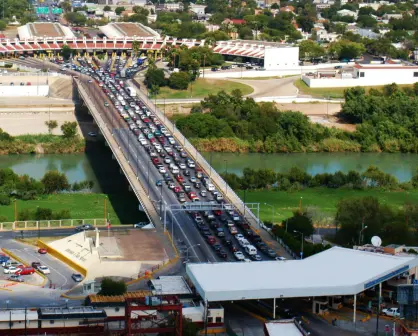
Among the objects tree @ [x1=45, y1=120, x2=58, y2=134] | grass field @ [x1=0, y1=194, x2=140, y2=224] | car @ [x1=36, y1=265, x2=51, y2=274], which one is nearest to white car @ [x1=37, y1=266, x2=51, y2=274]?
car @ [x1=36, y1=265, x2=51, y2=274]

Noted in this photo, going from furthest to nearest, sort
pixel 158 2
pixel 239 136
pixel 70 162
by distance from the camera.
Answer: pixel 158 2
pixel 239 136
pixel 70 162

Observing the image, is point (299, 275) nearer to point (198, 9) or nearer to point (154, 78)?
point (154, 78)

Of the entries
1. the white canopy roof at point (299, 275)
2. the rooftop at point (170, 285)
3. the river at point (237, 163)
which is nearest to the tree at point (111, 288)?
the rooftop at point (170, 285)

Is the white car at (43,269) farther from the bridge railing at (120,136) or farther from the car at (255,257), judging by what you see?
the car at (255,257)

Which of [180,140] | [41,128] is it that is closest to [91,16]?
[41,128]

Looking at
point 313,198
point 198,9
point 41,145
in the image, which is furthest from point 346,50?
point 198,9

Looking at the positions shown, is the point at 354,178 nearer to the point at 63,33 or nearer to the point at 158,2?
the point at 63,33
